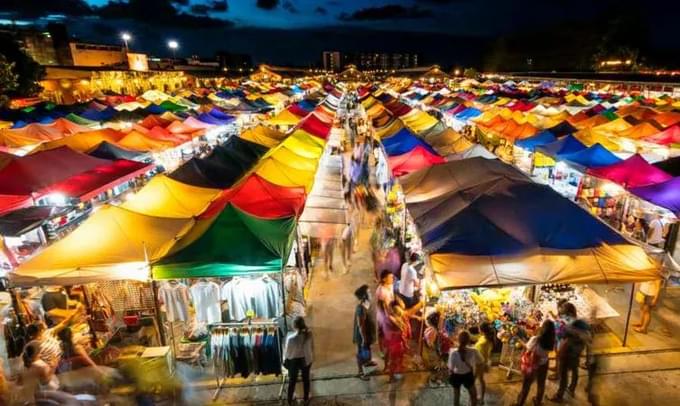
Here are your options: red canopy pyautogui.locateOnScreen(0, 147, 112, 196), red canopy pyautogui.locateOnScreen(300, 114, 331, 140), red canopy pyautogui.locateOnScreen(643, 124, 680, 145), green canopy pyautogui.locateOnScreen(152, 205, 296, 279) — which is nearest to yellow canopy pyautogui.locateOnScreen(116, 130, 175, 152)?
red canopy pyautogui.locateOnScreen(0, 147, 112, 196)

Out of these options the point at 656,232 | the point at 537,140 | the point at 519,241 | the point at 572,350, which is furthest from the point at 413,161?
the point at 572,350

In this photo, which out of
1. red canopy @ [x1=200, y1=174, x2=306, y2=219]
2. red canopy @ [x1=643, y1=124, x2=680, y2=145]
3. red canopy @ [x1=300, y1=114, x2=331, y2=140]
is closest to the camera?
red canopy @ [x1=200, y1=174, x2=306, y2=219]

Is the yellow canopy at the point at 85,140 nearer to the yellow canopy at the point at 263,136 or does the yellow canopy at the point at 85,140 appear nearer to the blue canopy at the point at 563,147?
the yellow canopy at the point at 263,136

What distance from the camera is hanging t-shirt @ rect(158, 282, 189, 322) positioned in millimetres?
6973

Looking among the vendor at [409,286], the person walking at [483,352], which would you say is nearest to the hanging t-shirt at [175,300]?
the vendor at [409,286]

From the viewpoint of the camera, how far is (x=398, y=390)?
6234 millimetres

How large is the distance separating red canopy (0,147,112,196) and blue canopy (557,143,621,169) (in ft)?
46.9

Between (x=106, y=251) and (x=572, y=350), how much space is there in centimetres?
723

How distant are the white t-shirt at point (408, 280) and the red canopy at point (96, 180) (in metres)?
8.07

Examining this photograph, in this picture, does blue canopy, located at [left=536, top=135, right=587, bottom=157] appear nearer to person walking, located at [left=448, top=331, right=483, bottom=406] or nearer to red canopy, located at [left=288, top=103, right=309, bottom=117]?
person walking, located at [left=448, top=331, right=483, bottom=406]

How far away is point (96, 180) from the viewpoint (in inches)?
432

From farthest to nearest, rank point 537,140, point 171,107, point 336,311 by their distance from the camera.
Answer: point 171,107
point 537,140
point 336,311

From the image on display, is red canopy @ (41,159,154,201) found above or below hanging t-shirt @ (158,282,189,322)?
above

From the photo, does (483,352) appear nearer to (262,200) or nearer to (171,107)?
(262,200)
